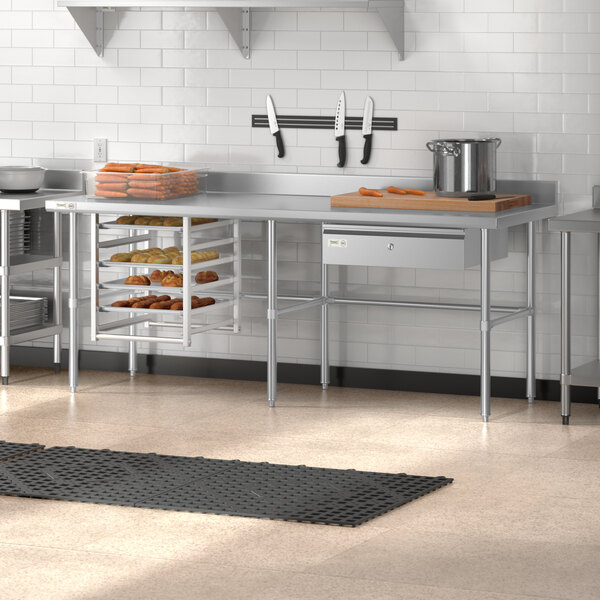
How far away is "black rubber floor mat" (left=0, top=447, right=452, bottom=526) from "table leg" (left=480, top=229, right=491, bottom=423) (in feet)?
3.36

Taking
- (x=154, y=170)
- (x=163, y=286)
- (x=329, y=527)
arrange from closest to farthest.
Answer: (x=329, y=527)
(x=163, y=286)
(x=154, y=170)

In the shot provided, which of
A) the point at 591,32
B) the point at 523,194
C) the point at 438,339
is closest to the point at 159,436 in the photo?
the point at 438,339

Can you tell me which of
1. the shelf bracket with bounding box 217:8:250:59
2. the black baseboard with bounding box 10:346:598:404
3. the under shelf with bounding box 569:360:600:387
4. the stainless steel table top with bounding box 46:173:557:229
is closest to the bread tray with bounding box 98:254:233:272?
the stainless steel table top with bounding box 46:173:557:229

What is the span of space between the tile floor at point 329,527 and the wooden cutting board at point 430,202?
3.08 ft

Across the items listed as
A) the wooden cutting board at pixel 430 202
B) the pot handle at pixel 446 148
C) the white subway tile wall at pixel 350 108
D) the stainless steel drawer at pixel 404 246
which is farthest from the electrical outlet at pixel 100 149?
the pot handle at pixel 446 148

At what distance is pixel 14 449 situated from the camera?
549 centimetres

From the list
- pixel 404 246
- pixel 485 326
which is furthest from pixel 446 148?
pixel 485 326

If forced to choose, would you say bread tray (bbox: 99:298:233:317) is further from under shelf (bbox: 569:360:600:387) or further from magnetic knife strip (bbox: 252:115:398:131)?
under shelf (bbox: 569:360:600:387)

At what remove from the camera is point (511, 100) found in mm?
6398

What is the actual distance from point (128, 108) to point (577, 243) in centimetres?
240

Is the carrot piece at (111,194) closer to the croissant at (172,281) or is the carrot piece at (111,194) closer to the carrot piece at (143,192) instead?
the carrot piece at (143,192)

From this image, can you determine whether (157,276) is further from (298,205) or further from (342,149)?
(342,149)

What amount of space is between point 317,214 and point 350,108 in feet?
2.87

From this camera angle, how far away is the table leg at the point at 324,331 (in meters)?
6.74
